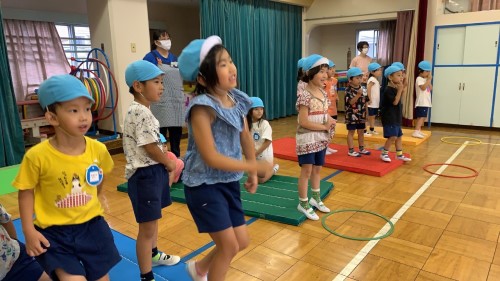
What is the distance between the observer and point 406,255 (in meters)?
2.42

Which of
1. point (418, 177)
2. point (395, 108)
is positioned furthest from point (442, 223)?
point (395, 108)

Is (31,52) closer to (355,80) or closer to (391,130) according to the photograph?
(355,80)

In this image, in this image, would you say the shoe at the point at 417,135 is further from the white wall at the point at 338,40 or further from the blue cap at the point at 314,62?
the white wall at the point at 338,40

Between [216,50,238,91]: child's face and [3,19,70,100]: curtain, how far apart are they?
7093 mm

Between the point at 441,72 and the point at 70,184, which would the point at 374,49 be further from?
the point at 70,184

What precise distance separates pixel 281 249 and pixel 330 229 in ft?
1.62

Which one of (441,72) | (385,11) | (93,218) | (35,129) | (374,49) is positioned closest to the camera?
(93,218)

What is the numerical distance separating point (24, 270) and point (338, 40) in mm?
9854

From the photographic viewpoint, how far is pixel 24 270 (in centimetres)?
170

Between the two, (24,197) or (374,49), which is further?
(374,49)

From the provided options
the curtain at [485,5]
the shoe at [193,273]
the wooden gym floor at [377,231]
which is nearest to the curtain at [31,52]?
the wooden gym floor at [377,231]

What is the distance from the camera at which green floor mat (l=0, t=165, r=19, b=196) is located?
155 inches

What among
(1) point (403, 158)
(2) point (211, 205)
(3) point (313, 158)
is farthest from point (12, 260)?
(1) point (403, 158)

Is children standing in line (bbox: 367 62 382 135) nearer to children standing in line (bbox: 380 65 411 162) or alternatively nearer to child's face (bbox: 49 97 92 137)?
children standing in line (bbox: 380 65 411 162)
